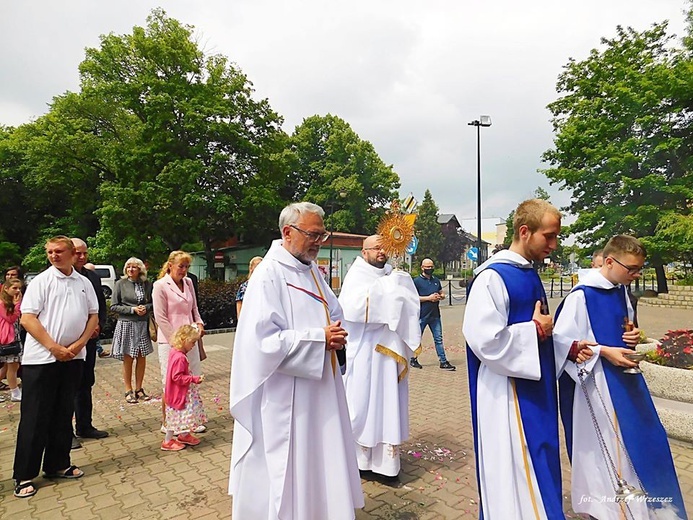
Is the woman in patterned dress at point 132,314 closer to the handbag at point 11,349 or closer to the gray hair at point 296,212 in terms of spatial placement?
the handbag at point 11,349

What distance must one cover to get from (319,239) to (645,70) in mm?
24306

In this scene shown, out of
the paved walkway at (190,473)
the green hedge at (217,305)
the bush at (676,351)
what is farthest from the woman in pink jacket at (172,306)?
the green hedge at (217,305)

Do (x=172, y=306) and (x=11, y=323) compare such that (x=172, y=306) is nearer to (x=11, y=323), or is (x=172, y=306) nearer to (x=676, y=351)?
(x=11, y=323)

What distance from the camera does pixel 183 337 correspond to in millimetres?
4824

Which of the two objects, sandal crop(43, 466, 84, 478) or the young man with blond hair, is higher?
the young man with blond hair

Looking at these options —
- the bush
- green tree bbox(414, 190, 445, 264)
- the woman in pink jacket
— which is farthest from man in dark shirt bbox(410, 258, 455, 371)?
green tree bbox(414, 190, 445, 264)

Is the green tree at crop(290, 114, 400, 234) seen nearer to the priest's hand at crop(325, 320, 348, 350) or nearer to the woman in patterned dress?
the woman in patterned dress

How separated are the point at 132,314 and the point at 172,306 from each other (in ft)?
3.66

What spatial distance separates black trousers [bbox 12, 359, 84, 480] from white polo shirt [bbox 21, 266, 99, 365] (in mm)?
123

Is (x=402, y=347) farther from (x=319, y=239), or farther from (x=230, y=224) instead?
(x=230, y=224)

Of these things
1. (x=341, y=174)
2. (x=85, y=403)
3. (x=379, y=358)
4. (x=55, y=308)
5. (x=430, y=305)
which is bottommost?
(x=85, y=403)

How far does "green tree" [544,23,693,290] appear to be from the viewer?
19.9 metres

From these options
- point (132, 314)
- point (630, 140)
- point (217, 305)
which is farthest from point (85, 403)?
point (630, 140)

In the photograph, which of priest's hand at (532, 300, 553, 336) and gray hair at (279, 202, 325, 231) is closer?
priest's hand at (532, 300, 553, 336)
